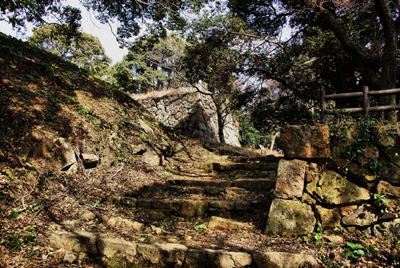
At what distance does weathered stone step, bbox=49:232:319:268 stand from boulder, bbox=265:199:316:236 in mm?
561

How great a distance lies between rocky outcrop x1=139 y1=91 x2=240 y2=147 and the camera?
43.3 feet

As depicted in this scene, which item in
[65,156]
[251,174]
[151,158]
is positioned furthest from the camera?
[151,158]

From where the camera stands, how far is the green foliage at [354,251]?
2.58 m

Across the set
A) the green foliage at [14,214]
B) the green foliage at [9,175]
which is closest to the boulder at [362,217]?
the green foliage at [14,214]

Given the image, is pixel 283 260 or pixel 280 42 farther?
pixel 280 42

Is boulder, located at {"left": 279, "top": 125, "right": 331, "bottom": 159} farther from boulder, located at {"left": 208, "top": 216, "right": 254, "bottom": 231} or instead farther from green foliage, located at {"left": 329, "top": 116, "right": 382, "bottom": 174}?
boulder, located at {"left": 208, "top": 216, "right": 254, "bottom": 231}

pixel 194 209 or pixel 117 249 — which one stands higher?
pixel 194 209

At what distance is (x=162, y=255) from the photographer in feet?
8.38

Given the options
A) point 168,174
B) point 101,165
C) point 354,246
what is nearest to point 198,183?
point 168,174

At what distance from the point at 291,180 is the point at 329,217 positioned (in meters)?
0.66

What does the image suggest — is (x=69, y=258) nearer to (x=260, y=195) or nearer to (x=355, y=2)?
(x=260, y=195)

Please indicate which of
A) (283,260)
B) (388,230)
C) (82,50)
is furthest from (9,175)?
(82,50)

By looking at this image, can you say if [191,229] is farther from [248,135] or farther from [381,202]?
[248,135]

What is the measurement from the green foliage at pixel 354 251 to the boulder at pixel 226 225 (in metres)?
1.14
